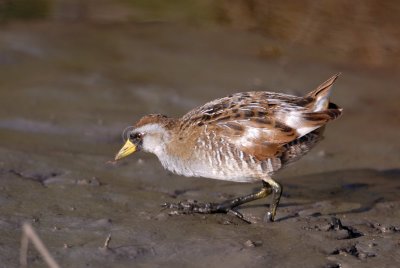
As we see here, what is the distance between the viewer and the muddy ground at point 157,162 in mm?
5266

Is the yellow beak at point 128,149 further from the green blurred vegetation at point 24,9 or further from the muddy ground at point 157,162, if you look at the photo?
the green blurred vegetation at point 24,9

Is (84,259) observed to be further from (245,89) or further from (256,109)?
(245,89)

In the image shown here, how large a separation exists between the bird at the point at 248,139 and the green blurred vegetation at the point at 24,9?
19.2 ft

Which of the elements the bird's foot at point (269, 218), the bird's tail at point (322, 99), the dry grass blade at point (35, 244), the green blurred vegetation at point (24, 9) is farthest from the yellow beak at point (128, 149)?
the green blurred vegetation at point (24, 9)

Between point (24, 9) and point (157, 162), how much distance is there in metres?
5.32

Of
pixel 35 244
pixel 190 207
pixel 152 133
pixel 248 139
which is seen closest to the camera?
pixel 35 244

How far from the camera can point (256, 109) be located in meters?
5.99

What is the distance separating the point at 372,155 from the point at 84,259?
363cm

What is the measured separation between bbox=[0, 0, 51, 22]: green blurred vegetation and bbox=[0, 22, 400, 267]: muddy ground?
483mm

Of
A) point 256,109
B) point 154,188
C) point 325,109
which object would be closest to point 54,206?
point 154,188

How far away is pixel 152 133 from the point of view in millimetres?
6332

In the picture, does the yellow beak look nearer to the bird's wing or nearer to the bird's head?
the bird's head

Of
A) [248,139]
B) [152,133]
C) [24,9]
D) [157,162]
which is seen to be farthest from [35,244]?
[24,9]

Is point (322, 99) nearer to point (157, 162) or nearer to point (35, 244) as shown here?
point (157, 162)
